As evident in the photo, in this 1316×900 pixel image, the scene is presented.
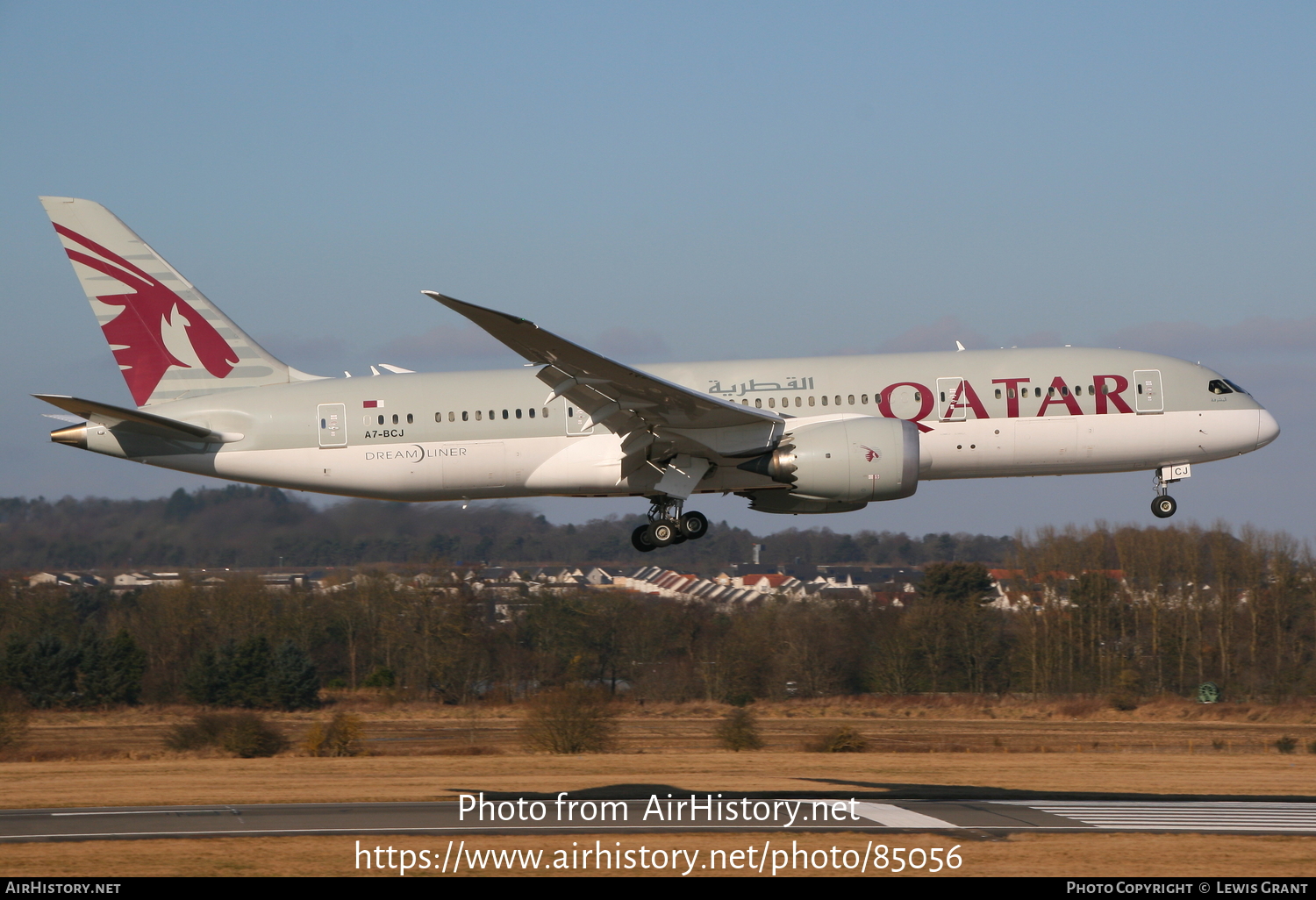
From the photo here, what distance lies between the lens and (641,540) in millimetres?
28344

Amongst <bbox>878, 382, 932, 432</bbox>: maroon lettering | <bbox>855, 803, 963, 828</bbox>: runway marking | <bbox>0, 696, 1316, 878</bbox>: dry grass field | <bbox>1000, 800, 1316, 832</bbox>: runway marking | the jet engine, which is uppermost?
<bbox>878, 382, 932, 432</bbox>: maroon lettering

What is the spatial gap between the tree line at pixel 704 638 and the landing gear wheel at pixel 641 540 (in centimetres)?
2365

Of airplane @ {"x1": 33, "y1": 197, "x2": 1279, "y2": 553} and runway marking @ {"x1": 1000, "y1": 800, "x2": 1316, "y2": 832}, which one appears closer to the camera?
runway marking @ {"x1": 1000, "y1": 800, "x2": 1316, "y2": 832}

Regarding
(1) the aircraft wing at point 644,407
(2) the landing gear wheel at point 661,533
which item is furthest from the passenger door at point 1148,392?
(2) the landing gear wheel at point 661,533

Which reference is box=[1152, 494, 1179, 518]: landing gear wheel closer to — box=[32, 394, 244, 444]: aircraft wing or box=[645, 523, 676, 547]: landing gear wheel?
box=[645, 523, 676, 547]: landing gear wheel

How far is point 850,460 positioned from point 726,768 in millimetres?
10189

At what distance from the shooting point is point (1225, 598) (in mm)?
61469

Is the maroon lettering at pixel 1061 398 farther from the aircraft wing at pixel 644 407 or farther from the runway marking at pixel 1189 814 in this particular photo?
the runway marking at pixel 1189 814

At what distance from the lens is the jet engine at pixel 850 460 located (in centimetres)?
2555

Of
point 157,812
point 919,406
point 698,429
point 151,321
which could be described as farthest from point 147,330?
point 919,406

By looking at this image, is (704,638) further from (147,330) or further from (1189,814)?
(1189,814)

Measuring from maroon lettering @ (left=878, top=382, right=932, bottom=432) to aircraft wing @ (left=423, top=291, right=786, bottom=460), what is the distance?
2.43 metres

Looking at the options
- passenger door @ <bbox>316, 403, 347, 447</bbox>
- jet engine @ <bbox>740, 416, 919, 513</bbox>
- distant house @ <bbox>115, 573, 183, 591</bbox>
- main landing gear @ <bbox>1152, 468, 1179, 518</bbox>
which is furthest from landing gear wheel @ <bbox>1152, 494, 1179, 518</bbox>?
distant house @ <bbox>115, 573, 183, 591</bbox>

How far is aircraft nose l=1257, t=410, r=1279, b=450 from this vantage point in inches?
1120
